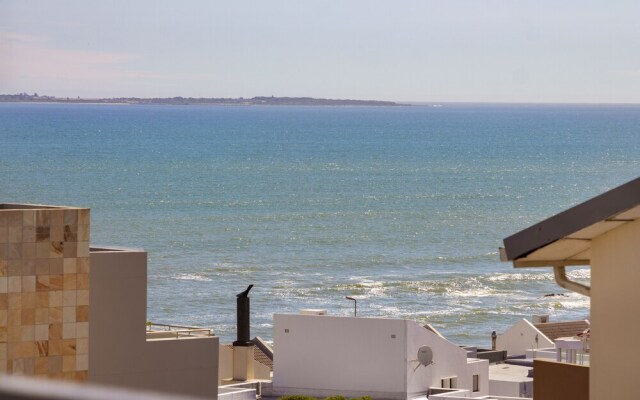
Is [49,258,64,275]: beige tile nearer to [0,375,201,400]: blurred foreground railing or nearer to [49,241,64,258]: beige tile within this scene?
[49,241,64,258]: beige tile

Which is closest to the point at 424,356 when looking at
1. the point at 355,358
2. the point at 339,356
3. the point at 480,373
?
the point at 355,358

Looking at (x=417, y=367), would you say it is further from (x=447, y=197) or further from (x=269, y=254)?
(x=447, y=197)

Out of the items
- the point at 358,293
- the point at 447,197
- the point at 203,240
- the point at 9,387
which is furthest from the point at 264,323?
the point at 447,197

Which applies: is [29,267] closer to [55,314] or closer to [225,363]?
[55,314]

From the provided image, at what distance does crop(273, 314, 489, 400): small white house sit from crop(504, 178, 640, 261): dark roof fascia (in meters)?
21.3

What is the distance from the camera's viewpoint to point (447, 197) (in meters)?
114

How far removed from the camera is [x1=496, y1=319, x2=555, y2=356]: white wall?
4019 centimetres

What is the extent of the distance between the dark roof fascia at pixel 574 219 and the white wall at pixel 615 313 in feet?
1.05

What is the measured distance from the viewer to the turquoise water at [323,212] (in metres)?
57.2

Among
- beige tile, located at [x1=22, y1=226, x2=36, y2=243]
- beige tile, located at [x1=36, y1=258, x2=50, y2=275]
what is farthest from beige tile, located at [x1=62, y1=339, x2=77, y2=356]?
beige tile, located at [x1=22, y1=226, x2=36, y2=243]

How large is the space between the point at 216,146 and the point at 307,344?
5963 inches

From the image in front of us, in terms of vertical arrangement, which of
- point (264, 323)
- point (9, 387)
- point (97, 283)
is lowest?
point (264, 323)

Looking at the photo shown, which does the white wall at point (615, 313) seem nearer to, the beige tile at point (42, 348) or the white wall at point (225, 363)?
the beige tile at point (42, 348)

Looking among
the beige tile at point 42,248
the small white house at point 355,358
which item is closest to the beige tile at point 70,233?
the beige tile at point 42,248
